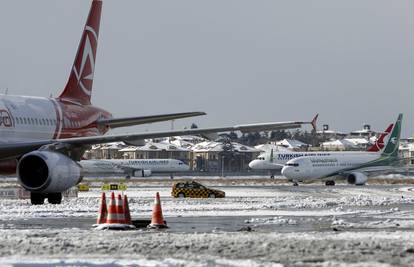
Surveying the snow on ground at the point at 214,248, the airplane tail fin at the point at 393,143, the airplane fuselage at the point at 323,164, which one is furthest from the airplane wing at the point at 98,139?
the airplane tail fin at the point at 393,143

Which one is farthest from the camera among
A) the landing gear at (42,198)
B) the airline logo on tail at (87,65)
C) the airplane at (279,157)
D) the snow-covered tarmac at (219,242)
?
the airplane at (279,157)

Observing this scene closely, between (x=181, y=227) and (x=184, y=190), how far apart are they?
88.5 ft

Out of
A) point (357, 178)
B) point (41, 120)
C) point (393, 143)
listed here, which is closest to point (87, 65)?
point (41, 120)

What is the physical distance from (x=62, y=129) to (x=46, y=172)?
6028mm

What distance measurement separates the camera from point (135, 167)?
128 meters

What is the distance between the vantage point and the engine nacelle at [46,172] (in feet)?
88.7

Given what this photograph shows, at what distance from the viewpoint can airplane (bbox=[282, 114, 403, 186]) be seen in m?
78.7

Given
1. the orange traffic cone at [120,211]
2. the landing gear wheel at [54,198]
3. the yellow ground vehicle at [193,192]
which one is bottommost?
the orange traffic cone at [120,211]

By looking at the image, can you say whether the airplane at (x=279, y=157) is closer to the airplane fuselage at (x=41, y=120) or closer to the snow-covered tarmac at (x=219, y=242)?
the airplane fuselage at (x=41, y=120)

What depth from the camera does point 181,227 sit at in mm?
19062

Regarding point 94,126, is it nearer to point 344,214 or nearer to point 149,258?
point 344,214

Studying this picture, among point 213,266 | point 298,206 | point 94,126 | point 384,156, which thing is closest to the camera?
point 213,266

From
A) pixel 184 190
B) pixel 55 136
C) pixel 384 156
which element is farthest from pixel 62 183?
pixel 384 156

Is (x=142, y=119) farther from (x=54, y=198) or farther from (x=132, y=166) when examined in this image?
(x=132, y=166)
